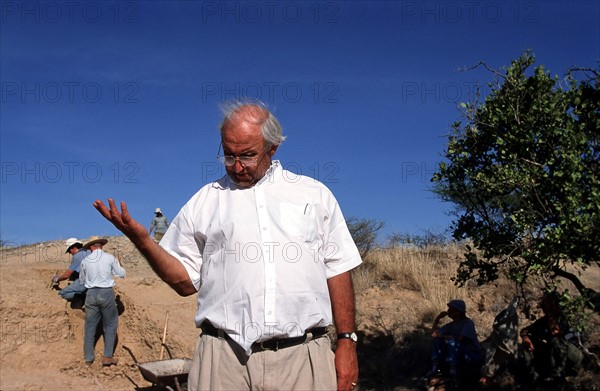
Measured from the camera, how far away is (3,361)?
10.5 metres

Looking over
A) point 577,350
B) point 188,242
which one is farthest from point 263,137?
point 577,350

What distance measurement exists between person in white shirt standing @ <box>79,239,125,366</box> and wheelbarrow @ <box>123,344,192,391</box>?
166 centimetres

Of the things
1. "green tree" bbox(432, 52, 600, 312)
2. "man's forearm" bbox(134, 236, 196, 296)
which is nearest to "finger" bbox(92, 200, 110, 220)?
"man's forearm" bbox(134, 236, 196, 296)

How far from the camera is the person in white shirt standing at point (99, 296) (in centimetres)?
1020

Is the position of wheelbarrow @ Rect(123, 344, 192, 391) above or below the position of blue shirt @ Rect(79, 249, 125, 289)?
below

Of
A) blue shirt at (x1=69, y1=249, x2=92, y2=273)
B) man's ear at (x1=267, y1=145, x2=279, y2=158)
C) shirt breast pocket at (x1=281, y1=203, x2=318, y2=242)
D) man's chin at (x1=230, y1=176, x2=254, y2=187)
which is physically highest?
blue shirt at (x1=69, y1=249, x2=92, y2=273)

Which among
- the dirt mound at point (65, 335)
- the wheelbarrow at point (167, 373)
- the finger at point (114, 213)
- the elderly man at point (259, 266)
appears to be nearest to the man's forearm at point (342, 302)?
the elderly man at point (259, 266)

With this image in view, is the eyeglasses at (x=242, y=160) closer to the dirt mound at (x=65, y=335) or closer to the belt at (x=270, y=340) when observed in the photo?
the belt at (x=270, y=340)

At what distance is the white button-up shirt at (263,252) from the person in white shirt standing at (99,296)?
7.56 meters

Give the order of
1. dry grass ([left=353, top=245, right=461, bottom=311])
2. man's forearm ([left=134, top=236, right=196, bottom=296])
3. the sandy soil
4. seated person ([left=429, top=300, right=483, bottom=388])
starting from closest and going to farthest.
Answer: man's forearm ([left=134, top=236, right=196, bottom=296]) → seated person ([left=429, top=300, right=483, bottom=388]) → the sandy soil → dry grass ([left=353, top=245, right=461, bottom=311])

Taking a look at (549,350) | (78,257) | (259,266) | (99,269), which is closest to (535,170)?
(549,350)

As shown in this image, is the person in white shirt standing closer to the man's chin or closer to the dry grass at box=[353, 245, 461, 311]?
the dry grass at box=[353, 245, 461, 311]

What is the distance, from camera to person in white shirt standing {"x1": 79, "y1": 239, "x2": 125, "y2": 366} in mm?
10203

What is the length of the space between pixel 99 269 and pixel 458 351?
5.44m
